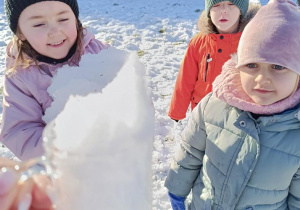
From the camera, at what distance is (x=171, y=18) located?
25.1 feet

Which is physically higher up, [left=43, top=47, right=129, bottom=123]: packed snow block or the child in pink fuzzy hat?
[left=43, top=47, right=129, bottom=123]: packed snow block

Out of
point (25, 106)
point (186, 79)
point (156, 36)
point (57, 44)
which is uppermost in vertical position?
point (57, 44)

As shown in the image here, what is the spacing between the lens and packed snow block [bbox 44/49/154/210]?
539 mm

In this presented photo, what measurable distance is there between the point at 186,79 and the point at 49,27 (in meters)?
1.48

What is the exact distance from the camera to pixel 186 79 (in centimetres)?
289

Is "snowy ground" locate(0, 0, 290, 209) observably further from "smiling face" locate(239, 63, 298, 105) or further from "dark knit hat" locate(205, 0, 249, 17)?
"smiling face" locate(239, 63, 298, 105)

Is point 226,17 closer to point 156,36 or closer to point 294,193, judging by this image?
point 294,193

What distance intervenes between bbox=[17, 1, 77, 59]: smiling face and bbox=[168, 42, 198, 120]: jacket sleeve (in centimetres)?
130

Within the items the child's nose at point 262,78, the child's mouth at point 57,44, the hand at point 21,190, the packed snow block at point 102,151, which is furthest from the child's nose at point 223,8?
the hand at point 21,190

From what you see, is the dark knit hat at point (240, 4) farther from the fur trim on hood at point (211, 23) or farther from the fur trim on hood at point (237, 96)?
the fur trim on hood at point (237, 96)

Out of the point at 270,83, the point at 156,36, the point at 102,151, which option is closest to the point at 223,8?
the point at 270,83

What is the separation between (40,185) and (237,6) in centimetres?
256

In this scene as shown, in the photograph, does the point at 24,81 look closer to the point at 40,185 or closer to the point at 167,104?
the point at 40,185

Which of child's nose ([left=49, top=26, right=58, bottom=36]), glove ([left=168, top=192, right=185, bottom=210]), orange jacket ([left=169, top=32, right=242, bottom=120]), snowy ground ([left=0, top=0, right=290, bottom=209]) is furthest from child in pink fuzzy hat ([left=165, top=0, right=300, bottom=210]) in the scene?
snowy ground ([left=0, top=0, right=290, bottom=209])
